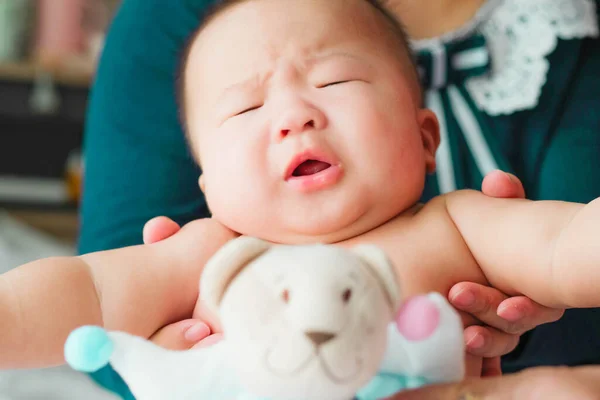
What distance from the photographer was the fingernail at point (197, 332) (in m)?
0.70

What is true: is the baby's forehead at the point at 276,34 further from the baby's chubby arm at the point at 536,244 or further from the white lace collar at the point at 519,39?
the white lace collar at the point at 519,39

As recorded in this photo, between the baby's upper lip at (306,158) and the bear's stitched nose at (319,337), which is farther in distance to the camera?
the baby's upper lip at (306,158)

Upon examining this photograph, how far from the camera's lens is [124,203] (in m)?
1.12

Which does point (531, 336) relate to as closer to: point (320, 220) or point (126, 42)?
point (320, 220)

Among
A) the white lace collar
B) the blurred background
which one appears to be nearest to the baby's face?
the white lace collar

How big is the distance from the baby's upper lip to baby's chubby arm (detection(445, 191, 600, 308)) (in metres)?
0.18

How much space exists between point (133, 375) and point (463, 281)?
394 mm

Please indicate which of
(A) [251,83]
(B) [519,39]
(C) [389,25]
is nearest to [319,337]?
(A) [251,83]

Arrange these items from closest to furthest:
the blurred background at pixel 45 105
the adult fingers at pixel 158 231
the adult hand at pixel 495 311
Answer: the adult hand at pixel 495 311 < the adult fingers at pixel 158 231 < the blurred background at pixel 45 105

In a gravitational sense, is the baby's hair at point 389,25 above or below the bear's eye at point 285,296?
above

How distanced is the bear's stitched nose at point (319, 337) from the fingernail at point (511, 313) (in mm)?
373

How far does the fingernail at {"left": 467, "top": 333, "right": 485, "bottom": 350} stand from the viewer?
2.24 ft

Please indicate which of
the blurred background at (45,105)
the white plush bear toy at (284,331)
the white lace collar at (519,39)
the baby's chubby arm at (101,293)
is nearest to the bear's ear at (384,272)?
the white plush bear toy at (284,331)

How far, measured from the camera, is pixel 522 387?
0.49 meters
